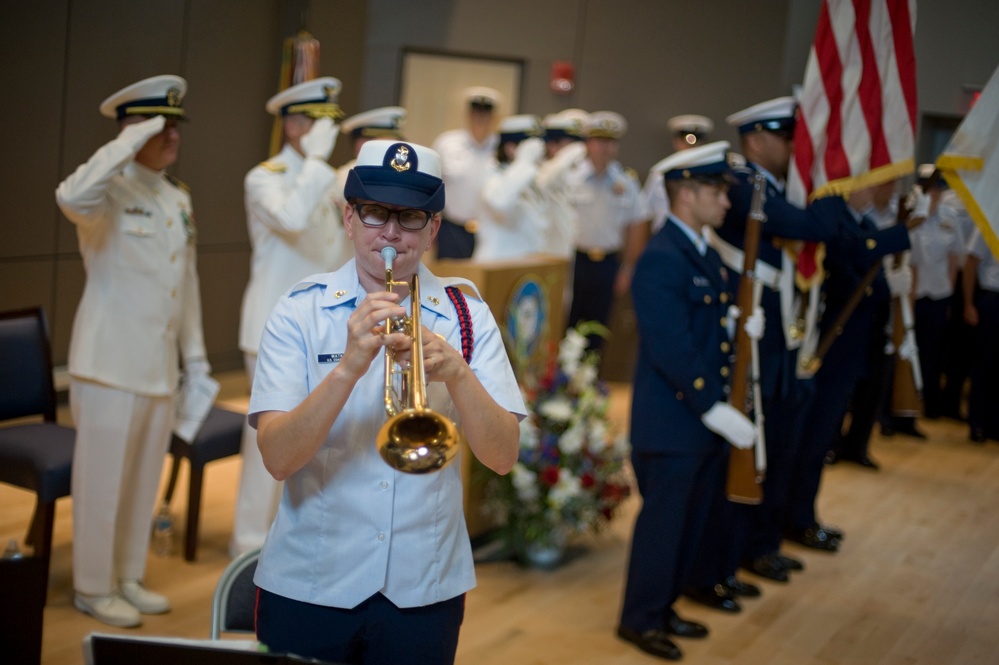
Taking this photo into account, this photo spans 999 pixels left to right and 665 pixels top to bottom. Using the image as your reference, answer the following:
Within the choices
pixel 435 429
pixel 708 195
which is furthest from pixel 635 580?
pixel 435 429

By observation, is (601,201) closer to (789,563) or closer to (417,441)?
(789,563)

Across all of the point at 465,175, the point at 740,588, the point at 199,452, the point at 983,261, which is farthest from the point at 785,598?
the point at 465,175

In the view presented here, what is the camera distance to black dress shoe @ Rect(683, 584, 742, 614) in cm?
383

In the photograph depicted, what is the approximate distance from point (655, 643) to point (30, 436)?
2.03 metres

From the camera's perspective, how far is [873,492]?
512cm

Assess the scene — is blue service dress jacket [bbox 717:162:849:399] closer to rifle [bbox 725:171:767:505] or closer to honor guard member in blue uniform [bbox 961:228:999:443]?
rifle [bbox 725:171:767:505]

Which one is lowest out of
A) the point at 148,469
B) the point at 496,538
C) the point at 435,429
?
the point at 496,538

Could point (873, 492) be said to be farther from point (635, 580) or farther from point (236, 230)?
point (236, 230)

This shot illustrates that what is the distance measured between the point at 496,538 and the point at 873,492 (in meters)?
1.97

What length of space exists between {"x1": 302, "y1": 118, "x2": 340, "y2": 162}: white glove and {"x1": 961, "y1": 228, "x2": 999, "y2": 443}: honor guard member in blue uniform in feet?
7.14

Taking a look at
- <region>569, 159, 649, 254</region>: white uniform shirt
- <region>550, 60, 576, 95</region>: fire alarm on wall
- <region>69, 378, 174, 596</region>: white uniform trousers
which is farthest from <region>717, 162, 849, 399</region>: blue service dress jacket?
<region>569, 159, 649, 254</region>: white uniform shirt

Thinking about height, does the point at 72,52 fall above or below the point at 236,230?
Answer: above

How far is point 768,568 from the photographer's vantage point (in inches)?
166

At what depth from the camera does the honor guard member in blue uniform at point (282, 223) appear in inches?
148
